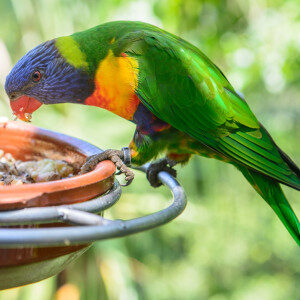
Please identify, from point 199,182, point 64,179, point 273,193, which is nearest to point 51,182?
point 64,179

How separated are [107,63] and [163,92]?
0.81 feet

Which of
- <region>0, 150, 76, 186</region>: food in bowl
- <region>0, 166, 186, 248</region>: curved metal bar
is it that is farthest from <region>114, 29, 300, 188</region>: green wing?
<region>0, 166, 186, 248</region>: curved metal bar

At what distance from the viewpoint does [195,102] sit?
1658 mm

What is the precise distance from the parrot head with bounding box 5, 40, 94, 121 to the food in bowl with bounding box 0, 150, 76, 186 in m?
0.29

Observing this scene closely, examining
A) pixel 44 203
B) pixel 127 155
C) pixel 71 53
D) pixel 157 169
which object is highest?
pixel 71 53

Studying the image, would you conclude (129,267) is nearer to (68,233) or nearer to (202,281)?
(202,281)

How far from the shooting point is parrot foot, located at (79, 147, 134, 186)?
1.28 meters

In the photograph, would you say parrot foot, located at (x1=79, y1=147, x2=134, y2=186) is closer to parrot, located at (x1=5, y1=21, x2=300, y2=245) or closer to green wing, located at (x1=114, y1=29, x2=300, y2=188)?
parrot, located at (x1=5, y1=21, x2=300, y2=245)

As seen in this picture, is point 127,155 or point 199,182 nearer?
point 127,155

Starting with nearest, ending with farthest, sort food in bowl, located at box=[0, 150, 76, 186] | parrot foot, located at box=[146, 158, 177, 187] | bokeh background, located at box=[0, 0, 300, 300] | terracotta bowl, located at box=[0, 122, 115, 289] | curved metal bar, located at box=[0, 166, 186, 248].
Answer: curved metal bar, located at box=[0, 166, 186, 248] < terracotta bowl, located at box=[0, 122, 115, 289] < food in bowl, located at box=[0, 150, 76, 186] < parrot foot, located at box=[146, 158, 177, 187] < bokeh background, located at box=[0, 0, 300, 300]

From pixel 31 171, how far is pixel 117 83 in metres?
0.49

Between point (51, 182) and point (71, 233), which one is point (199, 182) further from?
point (71, 233)

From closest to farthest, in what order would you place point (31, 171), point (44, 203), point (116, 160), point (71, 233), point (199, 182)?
point (71, 233) → point (44, 203) → point (31, 171) → point (116, 160) → point (199, 182)

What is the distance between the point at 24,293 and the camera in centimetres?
348
